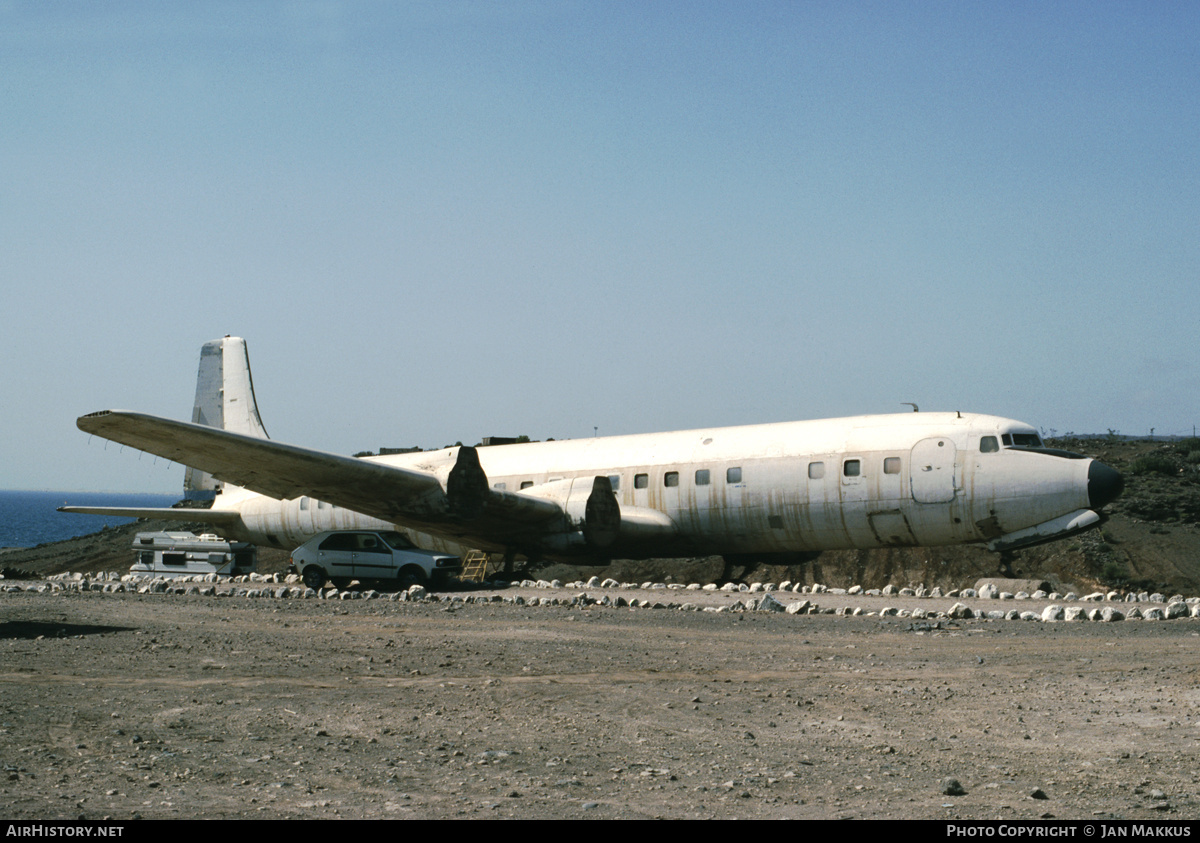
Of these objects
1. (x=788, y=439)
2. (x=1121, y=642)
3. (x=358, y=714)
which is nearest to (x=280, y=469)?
(x=788, y=439)

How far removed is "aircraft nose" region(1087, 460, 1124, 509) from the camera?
18.8 m

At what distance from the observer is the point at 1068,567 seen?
1227 inches

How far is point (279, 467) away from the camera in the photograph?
21.7 meters

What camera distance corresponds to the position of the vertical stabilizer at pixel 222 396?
30750mm

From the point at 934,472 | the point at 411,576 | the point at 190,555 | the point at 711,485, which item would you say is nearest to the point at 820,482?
the point at 934,472

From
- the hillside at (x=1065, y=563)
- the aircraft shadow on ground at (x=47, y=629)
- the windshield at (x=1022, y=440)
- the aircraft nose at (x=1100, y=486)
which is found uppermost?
the windshield at (x=1022, y=440)

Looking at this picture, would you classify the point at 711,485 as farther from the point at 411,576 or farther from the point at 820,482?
the point at 411,576

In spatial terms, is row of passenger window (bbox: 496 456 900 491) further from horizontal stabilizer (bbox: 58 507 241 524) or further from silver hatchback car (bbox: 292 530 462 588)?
horizontal stabilizer (bbox: 58 507 241 524)

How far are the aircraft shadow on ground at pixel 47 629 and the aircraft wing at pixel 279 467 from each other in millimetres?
4230

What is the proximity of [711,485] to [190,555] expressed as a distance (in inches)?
635

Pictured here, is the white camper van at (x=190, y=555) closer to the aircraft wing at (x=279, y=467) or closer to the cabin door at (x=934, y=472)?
the aircraft wing at (x=279, y=467)

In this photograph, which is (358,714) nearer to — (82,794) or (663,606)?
(82,794)

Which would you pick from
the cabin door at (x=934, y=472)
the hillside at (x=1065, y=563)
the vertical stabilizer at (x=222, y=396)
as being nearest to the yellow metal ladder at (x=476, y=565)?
the hillside at (x=1065, y=563)

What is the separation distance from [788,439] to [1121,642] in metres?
9.22
